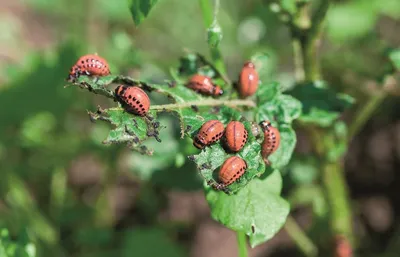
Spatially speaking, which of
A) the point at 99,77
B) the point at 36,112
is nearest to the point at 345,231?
the point at 99,77

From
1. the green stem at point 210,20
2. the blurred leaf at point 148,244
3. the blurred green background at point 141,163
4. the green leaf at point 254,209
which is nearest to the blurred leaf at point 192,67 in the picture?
the green stem at point 210,20

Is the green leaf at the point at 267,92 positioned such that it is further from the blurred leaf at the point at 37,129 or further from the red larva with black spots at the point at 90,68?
the blurred leaf at the point at 37,129

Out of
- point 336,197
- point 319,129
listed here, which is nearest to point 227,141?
point 319,129

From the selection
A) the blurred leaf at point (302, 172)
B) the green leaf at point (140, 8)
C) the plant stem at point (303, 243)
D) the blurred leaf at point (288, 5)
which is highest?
the green leaf at point (140, 8)

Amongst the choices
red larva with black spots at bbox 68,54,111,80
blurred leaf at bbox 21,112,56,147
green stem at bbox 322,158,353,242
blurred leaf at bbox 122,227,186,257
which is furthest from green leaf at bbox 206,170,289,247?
blurred leaf at bbox 21,112,56,147

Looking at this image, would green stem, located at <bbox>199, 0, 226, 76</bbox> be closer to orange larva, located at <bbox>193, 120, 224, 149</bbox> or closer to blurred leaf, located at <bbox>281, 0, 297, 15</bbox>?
blurred leaf, located at <bbox>281, 0, 297, 15</bbox>

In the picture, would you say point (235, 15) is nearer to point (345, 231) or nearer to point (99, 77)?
point (345, 231)

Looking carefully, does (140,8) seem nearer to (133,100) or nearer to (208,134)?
(133,100)
